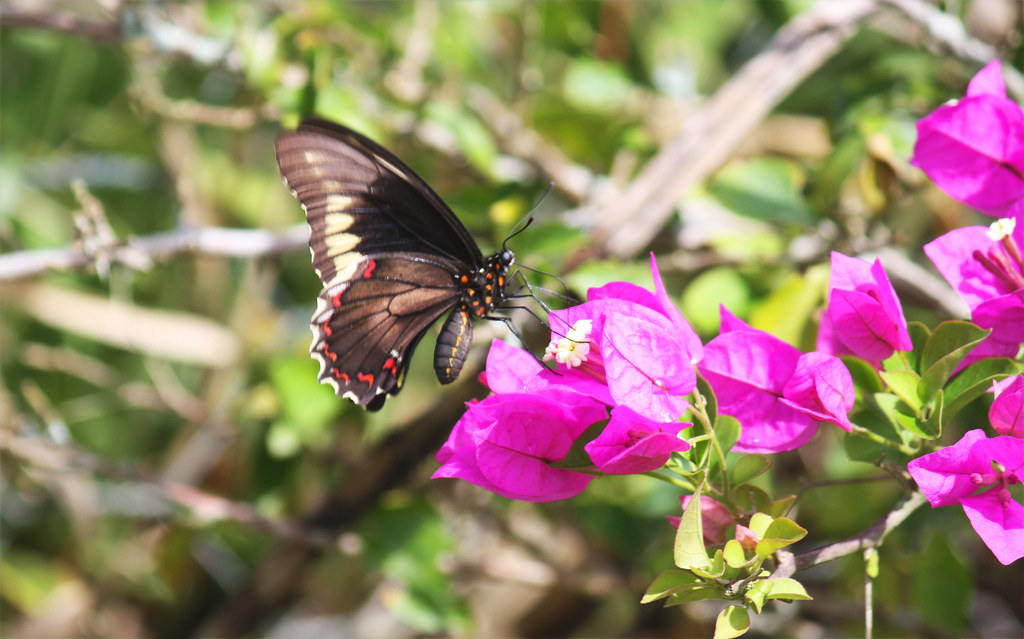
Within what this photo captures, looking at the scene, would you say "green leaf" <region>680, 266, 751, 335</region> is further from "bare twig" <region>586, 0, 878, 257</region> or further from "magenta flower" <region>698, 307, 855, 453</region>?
"magenta flower" <region>698, 307, 855, 453</region>

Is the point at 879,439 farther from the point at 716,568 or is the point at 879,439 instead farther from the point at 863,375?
the point at 716,568

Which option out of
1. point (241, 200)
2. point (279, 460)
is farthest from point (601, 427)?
point (241, 200)

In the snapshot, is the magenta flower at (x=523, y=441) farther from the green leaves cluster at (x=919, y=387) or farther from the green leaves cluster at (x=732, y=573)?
the green leaves cluster at (x=919, y=387)

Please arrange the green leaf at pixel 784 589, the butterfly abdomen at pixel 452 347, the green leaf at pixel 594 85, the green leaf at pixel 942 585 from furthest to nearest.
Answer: the green leaf at pixel 594 85, the green leaf at pixel 942 585, the butterfly abdomen at pixel 452 347, the green leaf at pixel 784 589

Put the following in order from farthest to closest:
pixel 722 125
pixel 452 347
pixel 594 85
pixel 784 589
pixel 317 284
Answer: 1. pixel 317 284
2. pixel 594 85
3. pixel 722 125
4. pixel 452 347
5. pixel 784 589

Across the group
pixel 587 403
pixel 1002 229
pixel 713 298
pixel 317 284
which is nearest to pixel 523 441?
pixel 587 403

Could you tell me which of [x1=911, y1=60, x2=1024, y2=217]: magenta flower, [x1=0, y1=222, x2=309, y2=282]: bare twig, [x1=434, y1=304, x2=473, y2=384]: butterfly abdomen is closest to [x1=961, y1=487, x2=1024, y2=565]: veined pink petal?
[x1=911, y1=60, x2=1024, y2=217]: magenta flower

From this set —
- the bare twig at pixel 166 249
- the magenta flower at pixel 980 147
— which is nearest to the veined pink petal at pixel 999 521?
the magenta flower at pixel 980 147
